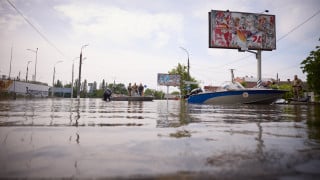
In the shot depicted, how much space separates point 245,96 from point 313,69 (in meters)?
4.07

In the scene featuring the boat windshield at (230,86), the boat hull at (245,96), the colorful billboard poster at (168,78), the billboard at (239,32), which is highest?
the billboard at (239,32)

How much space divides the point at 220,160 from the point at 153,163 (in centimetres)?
42

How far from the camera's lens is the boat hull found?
579 inches

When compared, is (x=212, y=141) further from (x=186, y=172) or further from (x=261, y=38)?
(x=261, y=38)

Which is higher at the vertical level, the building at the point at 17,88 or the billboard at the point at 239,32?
the billboard at the point at 239,32

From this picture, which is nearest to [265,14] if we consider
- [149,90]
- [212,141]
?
[212,141]

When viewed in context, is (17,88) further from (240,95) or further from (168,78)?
(240,95)

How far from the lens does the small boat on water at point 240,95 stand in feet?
48.3

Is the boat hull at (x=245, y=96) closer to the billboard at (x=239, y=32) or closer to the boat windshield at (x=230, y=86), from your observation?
the boat windshield at (x=230, y=86)

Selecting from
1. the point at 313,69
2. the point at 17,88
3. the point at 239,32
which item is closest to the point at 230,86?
the point at 313,69

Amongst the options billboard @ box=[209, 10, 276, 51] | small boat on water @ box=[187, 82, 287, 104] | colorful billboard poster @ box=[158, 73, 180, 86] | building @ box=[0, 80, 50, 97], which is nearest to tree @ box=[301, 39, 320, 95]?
small boat on water @ box=[187, 82, 287, 104]

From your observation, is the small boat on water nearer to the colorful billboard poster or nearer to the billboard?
the billboard

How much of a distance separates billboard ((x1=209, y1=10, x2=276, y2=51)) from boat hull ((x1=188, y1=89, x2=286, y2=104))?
7.30 meters

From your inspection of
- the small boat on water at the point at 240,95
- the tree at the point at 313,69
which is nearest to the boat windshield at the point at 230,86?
the small boat on water at the point at 240,95
